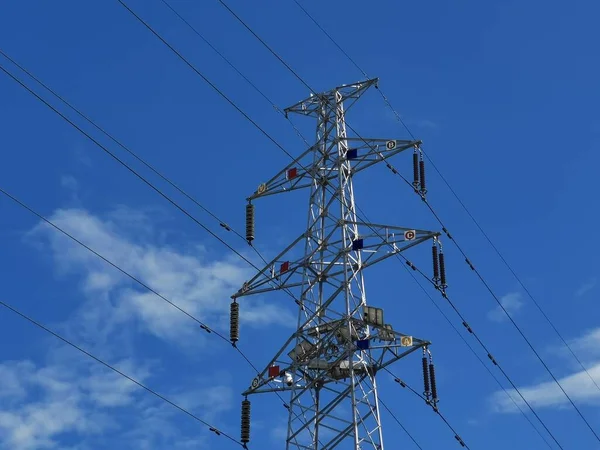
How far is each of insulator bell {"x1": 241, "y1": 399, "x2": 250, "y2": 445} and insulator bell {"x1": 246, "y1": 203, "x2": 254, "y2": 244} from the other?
22.6ft

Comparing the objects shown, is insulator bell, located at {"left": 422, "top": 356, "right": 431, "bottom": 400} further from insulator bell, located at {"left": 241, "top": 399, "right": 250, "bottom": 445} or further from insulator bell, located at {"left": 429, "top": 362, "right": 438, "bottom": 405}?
insulator bell, located at {"left": 241, "top": 399, "right": 250, "bottom": 445}

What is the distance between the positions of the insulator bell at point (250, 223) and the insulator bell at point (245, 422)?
6.88 metres

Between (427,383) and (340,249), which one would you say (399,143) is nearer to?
(340,249)

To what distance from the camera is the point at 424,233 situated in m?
59.7

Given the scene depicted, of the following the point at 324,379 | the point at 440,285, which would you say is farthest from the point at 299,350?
the point at 440,285

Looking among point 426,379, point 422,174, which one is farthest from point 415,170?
point 426,379

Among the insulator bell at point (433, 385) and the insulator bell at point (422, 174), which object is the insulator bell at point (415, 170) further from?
the insulator bell at point (433, 385)

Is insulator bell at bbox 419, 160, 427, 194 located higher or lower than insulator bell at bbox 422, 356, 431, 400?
higher

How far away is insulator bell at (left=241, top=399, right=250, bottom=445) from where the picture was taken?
61375mm

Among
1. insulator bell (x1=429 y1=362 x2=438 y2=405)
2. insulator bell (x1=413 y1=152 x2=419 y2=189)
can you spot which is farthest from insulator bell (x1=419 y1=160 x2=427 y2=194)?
insulator bell (x1=429 y1=362 x2=438 y2=405)

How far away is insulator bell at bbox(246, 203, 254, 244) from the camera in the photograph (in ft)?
210

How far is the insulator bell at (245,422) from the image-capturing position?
61375 mm

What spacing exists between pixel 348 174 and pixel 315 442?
11630 mm

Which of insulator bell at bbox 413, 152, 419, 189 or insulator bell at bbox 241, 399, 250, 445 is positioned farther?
insulator bell at bbox 413, 152, 419, 189
